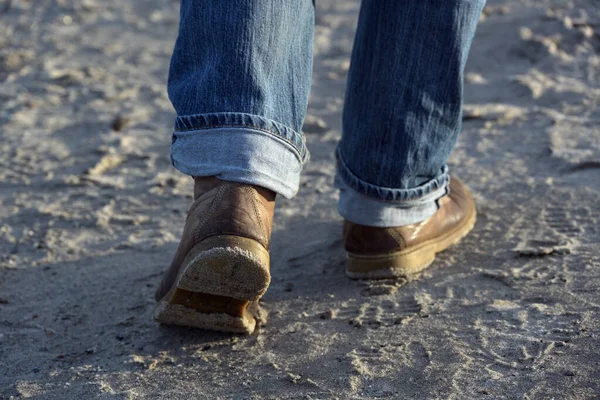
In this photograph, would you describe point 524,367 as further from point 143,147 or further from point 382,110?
point 143,147

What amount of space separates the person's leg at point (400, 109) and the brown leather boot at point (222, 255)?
32 centimetres

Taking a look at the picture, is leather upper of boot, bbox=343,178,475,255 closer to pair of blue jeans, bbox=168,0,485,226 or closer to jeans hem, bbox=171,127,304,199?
pair of blue jeans, bbox=168,0,485,226

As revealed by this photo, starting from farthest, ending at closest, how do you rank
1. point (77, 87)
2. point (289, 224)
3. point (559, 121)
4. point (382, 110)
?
point (77, 87), point (559, 121), point (289, 224), point (382, 110)

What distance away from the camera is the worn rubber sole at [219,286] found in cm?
142

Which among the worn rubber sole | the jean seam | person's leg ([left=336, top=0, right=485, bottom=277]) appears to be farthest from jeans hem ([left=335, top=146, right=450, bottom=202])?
the worn rubber sole

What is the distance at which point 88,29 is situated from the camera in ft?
14.4

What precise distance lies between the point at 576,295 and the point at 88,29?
11.5ft

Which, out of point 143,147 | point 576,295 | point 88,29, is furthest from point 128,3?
point 576,295

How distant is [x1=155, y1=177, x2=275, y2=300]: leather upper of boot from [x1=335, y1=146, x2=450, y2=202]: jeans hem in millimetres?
309

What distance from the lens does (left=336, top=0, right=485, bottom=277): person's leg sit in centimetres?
161

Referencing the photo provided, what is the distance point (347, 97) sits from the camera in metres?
1.76

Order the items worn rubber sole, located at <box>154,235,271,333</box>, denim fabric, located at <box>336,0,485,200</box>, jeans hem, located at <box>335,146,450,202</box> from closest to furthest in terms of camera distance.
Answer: worn rubber sole, located at <box>154,235,271,333</box> → denim fabric, located at <box>336,0,485,200</box> → jeans hem, located at <box>335,146,450,202</box>

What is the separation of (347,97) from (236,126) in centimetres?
42

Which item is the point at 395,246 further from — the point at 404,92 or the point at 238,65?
the point at 238,65
